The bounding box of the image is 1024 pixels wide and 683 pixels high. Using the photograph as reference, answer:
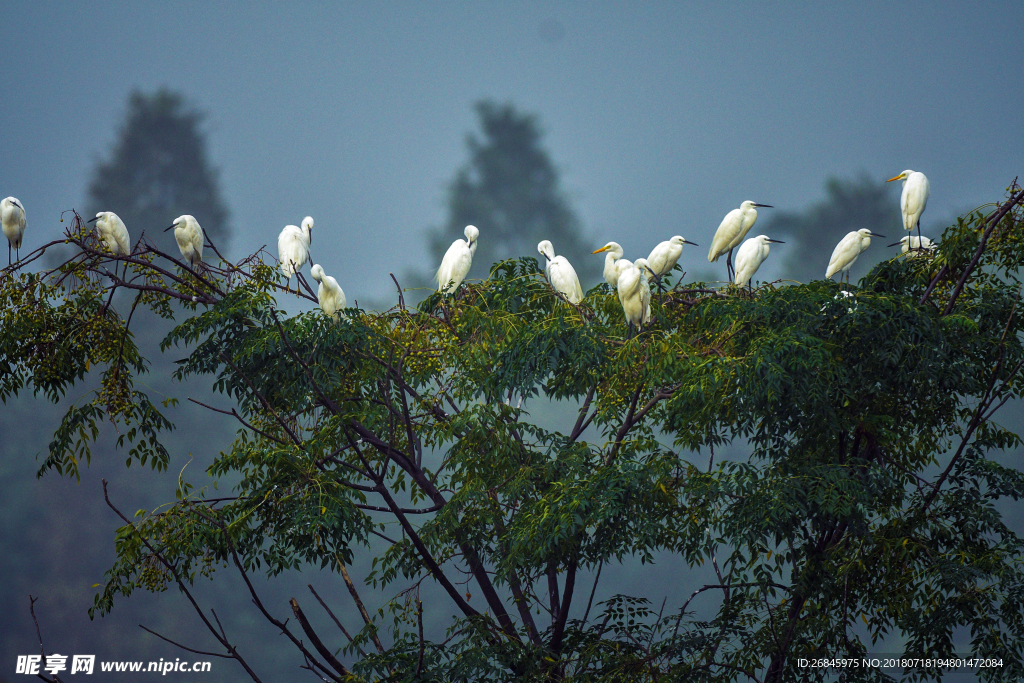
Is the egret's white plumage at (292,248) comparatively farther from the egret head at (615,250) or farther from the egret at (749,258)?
the egret at (749,258)

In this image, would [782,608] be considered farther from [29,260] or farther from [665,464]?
[29,260]

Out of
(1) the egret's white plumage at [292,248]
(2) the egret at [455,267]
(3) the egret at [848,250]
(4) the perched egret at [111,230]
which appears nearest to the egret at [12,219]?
(4) the perched egret at [111,230]

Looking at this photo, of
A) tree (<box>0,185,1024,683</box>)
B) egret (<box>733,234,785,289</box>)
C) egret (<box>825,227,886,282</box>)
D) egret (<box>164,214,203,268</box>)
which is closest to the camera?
tree (<box>0,185,1024,683</box>)

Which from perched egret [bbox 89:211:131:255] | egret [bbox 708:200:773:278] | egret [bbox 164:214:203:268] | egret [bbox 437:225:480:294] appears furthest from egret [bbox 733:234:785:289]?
perched egret [bbox 89:211:131:255]

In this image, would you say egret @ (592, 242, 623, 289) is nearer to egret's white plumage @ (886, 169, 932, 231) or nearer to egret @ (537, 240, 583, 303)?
egret @ (537, 240, 583, 303)

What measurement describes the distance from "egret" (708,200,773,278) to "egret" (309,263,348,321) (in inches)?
96.3

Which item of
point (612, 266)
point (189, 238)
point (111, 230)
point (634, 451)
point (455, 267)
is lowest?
point (634, 451)

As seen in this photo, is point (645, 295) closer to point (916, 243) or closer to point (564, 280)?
point (564, 280)

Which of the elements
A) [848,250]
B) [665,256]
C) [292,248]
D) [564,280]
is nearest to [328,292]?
[292,248]

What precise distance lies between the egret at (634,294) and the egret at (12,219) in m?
4.01

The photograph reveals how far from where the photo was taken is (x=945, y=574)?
396cm

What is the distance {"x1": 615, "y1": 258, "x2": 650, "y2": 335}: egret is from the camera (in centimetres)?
463

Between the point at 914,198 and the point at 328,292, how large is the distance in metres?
3.84

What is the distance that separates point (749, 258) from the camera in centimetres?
559
